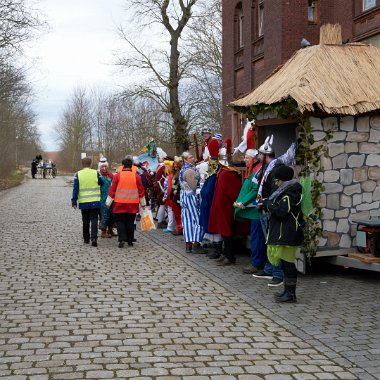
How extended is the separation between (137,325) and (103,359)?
44.7 inches

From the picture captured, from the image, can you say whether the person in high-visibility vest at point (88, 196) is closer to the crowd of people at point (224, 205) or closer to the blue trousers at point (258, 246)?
the crowd of people at point (224, 205)

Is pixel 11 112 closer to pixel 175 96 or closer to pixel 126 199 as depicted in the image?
pixel 175 96

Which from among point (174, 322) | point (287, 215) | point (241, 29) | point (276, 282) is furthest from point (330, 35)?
point (241, 29)

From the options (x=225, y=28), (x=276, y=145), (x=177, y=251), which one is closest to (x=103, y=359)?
(x=177, y=251)

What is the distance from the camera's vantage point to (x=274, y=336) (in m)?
6.02

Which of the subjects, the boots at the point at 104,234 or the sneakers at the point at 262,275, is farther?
the boots at the point at 104,234

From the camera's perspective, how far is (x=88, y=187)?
12414mm

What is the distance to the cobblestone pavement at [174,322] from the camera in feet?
16.5

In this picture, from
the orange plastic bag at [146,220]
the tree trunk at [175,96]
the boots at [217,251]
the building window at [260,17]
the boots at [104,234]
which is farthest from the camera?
the tree trunk at [175,96]

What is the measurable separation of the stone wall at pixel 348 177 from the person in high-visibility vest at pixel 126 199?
4440 millimetres

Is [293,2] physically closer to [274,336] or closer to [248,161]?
A: [248,161]

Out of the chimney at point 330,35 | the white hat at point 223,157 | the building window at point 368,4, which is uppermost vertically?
the building window at point 368,4

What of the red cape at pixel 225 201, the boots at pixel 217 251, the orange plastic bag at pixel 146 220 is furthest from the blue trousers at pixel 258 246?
the orange plastic bag at pixel 146 220

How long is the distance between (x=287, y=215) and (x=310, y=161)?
170 cm
